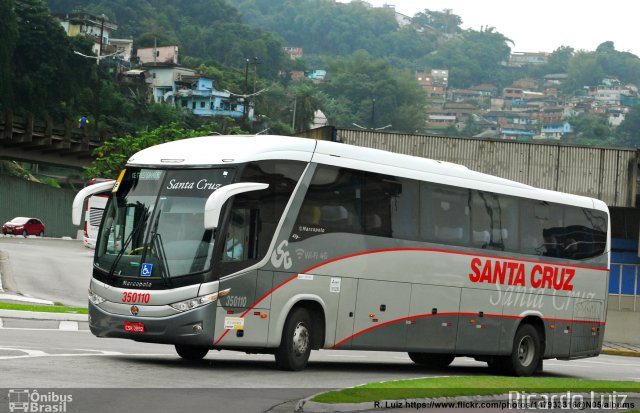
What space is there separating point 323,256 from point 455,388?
3.46m

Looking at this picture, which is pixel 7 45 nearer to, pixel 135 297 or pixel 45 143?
pixel 45 143

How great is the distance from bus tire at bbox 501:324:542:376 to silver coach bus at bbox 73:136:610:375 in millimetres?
35

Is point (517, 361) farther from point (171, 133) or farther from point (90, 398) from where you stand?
point (171, 133)

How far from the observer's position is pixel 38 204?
8394 cm

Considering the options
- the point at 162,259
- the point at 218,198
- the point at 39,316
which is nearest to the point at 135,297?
the point at 162,259

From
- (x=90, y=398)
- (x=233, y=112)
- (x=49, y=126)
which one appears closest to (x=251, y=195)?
(x=90, y=398)

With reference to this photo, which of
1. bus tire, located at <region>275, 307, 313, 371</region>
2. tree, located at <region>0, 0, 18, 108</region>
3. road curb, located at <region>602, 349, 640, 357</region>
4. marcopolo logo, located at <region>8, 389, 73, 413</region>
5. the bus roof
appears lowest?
road curb, located at <region>602, 349, 640, 357</region>

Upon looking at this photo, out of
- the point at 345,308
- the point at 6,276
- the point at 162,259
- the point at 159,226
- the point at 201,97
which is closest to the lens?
the point at 162,259

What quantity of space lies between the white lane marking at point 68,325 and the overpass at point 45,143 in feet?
172

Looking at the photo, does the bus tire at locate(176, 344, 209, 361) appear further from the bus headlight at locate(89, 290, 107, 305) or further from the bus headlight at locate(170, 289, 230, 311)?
the bus headlight at locate(170, 289, 230, 311)

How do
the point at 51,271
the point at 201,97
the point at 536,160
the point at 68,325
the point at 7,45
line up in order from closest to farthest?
1. the point at 68,325
2. the point at 536,160
3. the point at 51,271
4. the point at 7,45
5. the point at 201,97

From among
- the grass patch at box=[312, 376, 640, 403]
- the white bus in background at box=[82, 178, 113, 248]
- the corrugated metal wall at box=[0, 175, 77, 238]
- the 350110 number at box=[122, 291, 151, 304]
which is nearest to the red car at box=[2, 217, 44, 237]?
the corrugated metal wall at box=[0, 175, 77, 238]

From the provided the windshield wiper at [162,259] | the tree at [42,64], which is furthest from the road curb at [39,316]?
the tree at [42,64]

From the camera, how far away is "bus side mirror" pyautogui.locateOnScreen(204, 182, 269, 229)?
1636 centimetres
